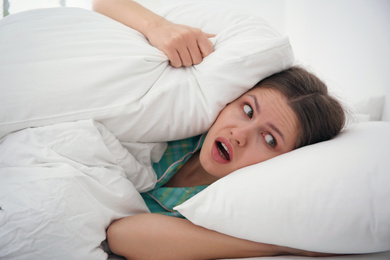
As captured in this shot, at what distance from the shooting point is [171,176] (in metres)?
0.90

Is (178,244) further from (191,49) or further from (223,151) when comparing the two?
(191,49)

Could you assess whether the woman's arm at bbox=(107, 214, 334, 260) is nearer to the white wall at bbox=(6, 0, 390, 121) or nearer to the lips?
the lips

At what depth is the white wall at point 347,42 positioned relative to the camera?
1.16 meters

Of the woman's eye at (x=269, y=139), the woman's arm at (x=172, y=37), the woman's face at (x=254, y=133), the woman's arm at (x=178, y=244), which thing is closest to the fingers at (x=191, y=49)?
the woman's arm at (x=172, y=37)

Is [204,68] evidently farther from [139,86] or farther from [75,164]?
[75,164]

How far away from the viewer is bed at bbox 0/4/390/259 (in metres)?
0.52

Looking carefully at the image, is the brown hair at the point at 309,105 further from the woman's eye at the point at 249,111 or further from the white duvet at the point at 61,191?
the white duvet at the point at 61,191

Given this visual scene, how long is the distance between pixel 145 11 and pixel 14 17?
379 millimetres

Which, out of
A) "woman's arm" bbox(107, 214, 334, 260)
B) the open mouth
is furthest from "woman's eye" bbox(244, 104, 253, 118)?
"woman's arm" bbox(107, 214, 334, 260)

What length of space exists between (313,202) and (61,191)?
18.7 inches

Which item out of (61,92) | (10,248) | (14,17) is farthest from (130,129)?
(14,17)

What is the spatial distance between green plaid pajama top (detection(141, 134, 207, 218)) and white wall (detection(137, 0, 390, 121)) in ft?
1.66

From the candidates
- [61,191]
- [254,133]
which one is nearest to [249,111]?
[254,133]

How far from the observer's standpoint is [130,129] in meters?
0.74
